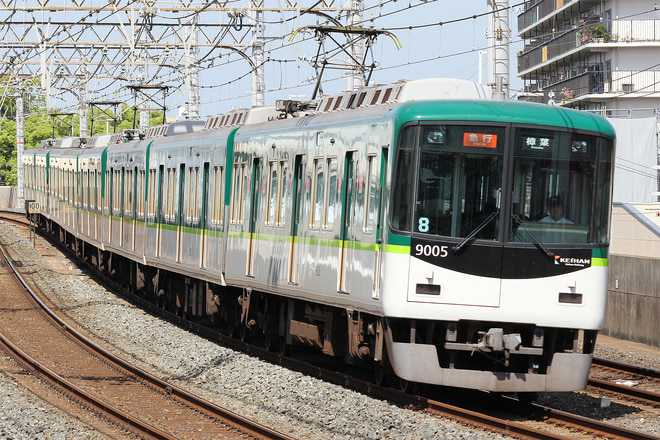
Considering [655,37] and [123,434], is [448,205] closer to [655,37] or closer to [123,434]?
[123,434]

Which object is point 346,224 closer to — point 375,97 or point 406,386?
point 375,97

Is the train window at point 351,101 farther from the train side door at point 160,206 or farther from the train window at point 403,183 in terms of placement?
the train side door at point 160,206

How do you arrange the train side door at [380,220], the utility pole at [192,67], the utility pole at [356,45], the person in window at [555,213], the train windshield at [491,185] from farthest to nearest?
the utility pole at [192,67], the utility pole at [356,45], the train side door at [380,220], the person in window at [555,213], the train windshield at [491,185]

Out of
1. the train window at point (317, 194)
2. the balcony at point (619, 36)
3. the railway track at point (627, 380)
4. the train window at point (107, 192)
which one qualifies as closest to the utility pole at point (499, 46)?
the train window at point (317, 194)

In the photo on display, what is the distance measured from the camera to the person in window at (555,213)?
11070 millimetres

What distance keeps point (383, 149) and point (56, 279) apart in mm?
18969

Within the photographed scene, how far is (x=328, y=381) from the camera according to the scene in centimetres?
1366

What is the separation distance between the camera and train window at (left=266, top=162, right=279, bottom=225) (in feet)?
48.7

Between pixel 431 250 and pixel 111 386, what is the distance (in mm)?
Result: 5121

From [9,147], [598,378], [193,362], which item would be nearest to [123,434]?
[193,362]

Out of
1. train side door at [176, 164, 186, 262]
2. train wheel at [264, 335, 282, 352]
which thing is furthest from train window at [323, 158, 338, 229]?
train side door at [176, 164, 186, 262]

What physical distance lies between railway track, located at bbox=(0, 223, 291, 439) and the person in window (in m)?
3.31

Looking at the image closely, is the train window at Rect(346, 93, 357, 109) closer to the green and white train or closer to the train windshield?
the green and white train

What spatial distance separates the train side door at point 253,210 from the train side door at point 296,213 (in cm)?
152
